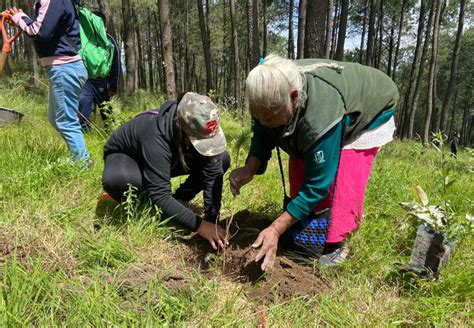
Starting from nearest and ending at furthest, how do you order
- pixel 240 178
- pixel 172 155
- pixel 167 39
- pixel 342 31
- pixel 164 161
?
pixel 164 161 < pixel 172 155 < pixel 240 178 < pixel 167 39 < pixel 342 31

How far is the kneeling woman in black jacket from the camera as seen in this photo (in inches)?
79.0

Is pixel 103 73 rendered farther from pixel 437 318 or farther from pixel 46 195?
pixel 437 318

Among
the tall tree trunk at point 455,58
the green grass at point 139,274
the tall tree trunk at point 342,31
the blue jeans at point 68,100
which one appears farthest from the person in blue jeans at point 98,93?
the tall tree trunk at point 455,58

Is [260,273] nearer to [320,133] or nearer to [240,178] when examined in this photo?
[240,178]

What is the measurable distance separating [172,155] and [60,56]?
1.46 m

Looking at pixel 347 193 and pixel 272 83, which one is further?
pixel 347 193

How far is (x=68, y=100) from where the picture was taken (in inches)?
116

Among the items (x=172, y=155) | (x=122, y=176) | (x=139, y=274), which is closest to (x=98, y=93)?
(x=122, y=176)

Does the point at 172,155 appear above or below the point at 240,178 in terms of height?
above

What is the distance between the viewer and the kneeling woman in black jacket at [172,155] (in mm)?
2008

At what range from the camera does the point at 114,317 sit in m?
1.50

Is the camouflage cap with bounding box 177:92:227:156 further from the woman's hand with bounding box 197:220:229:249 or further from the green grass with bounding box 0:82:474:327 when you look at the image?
Result: the green grass with bounding box 0:82:474:327

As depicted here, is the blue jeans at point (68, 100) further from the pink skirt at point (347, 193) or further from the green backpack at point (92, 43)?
the pink skirt at point (347, 193)

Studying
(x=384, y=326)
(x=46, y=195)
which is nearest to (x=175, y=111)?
(x=46, y=195)
